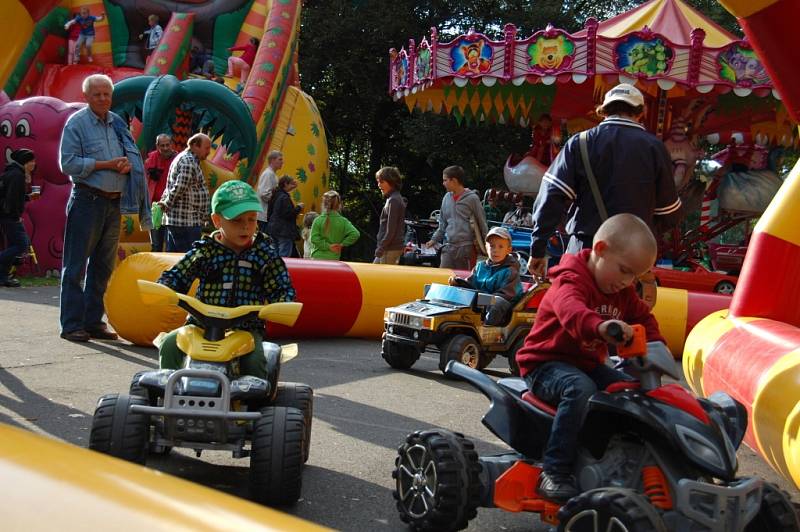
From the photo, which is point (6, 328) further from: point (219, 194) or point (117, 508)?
point (117, 508)

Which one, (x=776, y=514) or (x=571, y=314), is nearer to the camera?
(x=776, y=514)

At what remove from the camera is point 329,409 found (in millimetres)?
6074

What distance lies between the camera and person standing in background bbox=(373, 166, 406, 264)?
425 inches

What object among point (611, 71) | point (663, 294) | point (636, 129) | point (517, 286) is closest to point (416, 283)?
point (517, 286)

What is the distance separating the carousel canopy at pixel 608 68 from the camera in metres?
13.5

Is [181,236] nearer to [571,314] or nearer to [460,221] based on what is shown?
[460,221]

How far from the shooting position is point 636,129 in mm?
5551

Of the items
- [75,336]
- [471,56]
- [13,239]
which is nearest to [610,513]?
[75,336]

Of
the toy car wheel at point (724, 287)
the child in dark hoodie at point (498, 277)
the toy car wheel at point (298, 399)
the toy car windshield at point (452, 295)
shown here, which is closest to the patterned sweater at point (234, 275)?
the toy car wheel at point (298, 399)

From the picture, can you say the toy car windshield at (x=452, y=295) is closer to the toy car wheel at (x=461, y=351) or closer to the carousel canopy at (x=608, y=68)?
the toy car wheel at (x=461, y=351)

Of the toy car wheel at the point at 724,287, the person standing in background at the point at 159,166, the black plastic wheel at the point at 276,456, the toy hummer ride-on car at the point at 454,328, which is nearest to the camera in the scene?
the black plastic wheel at the point at 276,456

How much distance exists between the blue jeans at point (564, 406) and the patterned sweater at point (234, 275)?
145 cm

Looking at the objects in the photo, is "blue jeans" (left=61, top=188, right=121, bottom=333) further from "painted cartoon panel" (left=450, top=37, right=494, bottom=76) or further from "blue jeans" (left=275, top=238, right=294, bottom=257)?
"painted cartoon panel" (left=450, top=37, right=494, bottom=76)

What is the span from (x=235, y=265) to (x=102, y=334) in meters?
3.94
